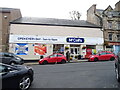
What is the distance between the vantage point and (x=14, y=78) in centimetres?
462

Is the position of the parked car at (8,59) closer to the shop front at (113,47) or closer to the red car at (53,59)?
the red car at (53,59)

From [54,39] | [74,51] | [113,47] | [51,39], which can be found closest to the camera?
[51,39]

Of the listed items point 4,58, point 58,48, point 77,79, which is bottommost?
point 77,79

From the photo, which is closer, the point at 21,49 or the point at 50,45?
the point at 21,49

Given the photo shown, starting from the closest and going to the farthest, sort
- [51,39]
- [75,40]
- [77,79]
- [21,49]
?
[77,79], [21,49], [51,39], [75,40]

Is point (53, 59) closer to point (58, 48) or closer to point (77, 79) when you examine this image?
point (58, 48)

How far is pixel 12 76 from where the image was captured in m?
4.58

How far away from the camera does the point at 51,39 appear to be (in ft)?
67.1

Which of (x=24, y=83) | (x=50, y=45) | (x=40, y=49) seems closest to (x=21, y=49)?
(x=40, y=49)

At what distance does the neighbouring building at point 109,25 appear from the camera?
23141mm

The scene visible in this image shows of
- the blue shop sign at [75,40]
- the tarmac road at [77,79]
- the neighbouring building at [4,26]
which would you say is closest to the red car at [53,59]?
the blue shop sign at [75,40]

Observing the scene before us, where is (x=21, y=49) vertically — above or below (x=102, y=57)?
above

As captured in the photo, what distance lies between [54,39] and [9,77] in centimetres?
1625

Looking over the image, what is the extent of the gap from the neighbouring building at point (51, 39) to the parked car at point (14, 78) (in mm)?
14685
